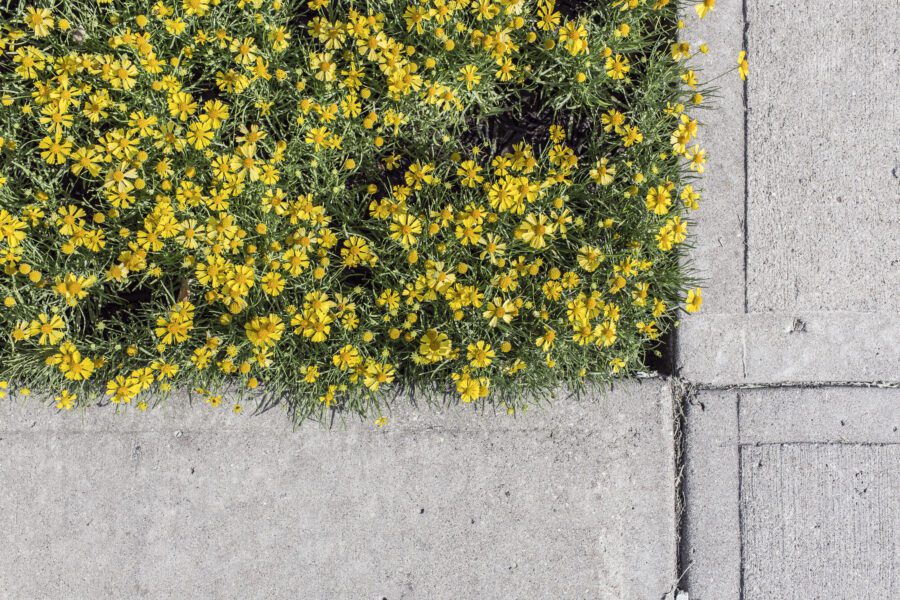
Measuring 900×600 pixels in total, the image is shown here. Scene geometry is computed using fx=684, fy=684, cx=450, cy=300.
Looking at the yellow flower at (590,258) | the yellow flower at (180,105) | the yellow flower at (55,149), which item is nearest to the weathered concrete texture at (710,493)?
the yellow flower at (590,258)

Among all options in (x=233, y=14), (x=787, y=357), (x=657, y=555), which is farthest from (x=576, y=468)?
(x=233, y=14)

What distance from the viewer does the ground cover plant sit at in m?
2.16

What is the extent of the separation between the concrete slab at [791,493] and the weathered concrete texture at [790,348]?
0.21 ft

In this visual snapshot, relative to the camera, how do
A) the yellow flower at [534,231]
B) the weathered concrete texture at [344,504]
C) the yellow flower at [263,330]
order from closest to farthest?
the yellow flower at [263,330] → the yellow flower at [534,231] → the weathered concrete texture at [344,504]

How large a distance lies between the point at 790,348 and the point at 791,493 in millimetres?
549

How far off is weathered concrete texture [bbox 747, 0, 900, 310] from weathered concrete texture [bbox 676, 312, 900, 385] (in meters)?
0.04

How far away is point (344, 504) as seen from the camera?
254 cm

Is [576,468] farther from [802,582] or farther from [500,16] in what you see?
[500,16]

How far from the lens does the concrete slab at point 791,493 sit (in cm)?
256

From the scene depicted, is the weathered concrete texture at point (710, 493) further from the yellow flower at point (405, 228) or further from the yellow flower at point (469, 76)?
the yellow flower at point (469, 76)

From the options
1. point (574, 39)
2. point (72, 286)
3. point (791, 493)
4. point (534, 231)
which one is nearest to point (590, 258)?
point (534, 231)

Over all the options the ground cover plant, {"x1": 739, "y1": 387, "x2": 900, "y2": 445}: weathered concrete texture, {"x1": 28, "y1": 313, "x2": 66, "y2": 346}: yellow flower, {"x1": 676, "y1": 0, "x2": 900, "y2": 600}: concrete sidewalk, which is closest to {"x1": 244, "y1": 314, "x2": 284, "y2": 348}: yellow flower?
the ground cover plant

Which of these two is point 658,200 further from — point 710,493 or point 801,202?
point 710,493

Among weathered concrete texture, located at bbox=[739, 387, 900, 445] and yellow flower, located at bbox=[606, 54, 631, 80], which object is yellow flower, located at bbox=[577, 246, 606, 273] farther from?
weathered concrete texture, located at bbox=[739, 387, 900, 445]
